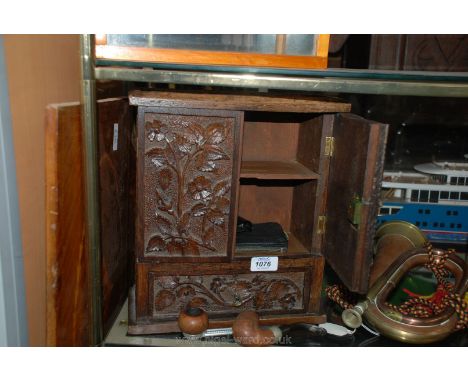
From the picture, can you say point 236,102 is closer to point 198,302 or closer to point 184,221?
point 184,221

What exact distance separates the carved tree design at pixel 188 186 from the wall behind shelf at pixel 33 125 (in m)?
0.27

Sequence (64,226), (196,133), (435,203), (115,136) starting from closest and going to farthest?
(64,226)
(196,133)
(115,136)
(435,203)

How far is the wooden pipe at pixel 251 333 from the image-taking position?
115 centimetres

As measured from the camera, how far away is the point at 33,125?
103cm

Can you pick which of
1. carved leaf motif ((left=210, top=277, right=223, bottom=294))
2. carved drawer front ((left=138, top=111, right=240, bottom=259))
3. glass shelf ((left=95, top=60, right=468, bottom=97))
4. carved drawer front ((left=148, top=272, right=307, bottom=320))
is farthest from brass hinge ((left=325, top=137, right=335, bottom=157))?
carved leaf motif ((left=210, top=277, right=223, bottom=294))

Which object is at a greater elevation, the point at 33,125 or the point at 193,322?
the point at 33,125

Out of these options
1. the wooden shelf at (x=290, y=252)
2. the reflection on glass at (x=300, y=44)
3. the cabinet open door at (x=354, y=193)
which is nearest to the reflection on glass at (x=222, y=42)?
the reflection on glass at (x=300, y=44)

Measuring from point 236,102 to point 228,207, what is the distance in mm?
292

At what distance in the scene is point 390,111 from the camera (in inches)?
75.3

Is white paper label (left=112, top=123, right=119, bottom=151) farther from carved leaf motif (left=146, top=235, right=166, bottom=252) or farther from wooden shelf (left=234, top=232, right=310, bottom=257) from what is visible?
wooden shelf (left=234, top=232, right=310, bottom=257)

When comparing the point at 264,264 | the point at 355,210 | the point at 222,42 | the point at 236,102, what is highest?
the point at 222,42

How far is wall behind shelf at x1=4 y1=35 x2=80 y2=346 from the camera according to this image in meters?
0.95

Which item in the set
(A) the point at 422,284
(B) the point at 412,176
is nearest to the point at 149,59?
(B) the point at 412,176

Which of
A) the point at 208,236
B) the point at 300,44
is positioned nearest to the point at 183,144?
the point at 208,236
